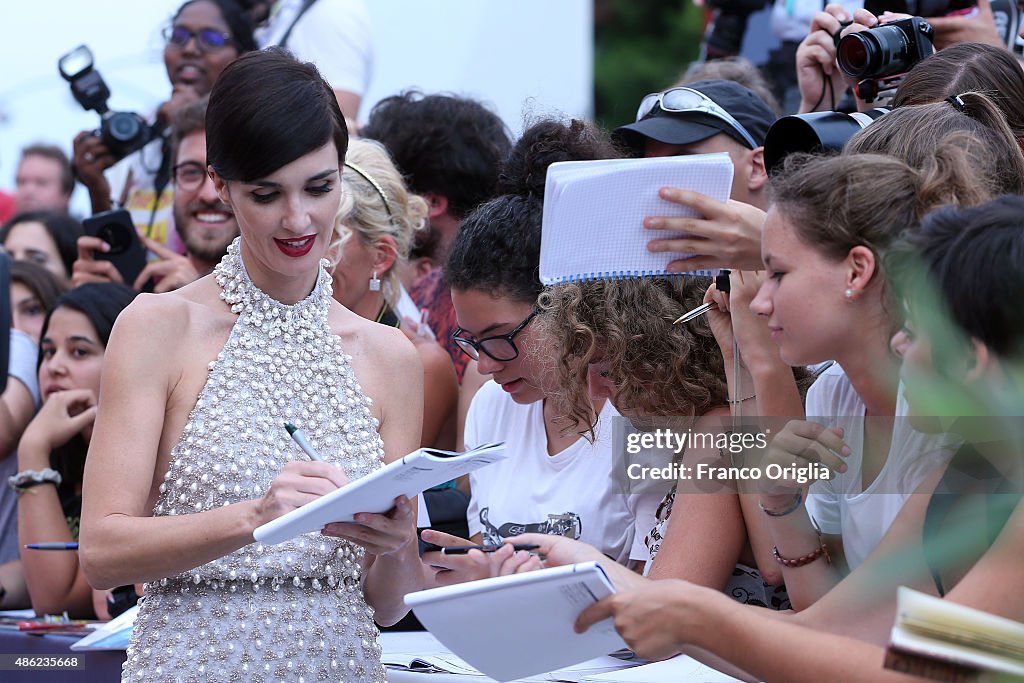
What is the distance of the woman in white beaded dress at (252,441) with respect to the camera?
6.82 ft

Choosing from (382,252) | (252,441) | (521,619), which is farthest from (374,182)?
(521,619)

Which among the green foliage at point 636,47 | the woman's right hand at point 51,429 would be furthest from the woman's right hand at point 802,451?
the green foliage at point 636,47

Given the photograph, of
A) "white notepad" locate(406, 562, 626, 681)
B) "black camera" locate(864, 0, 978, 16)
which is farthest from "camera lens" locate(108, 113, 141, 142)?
Answer: "white notepad" locate(406, 562, 626, 681)

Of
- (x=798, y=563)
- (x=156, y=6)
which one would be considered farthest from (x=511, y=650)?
(x=156, y=6)

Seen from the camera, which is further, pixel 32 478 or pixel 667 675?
pixel 32 478

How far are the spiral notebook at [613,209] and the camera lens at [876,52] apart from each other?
→ 2.55 ft

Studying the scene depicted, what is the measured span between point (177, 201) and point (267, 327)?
2.29m

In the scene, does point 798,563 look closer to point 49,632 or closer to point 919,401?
point 919,401

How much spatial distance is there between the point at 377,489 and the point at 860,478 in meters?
0.83

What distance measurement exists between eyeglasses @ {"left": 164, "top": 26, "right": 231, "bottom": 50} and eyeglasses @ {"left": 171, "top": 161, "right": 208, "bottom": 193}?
598mm

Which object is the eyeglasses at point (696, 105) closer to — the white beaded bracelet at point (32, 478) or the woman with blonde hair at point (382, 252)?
the woman with blonde hair at point (382, 252)

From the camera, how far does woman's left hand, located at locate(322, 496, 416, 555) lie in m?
2.08

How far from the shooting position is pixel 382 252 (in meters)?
3.54

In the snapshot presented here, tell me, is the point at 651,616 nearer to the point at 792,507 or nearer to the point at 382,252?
the point at 792,507
